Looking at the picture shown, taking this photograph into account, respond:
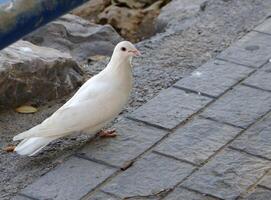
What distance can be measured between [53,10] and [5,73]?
2421 mm

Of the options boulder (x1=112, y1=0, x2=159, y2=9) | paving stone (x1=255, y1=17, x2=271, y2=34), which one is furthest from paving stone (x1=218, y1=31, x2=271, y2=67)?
boulder (x1=112, y1=0, x2=159, y2=9)

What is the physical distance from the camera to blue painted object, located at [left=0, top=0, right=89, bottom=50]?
2.39 m

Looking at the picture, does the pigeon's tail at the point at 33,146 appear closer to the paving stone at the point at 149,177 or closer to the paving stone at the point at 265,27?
the paving stone at the point at 149,177

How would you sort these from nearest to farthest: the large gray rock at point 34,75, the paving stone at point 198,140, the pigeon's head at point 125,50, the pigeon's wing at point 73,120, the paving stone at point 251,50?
the pigeon's wing at point 73,120 → the paving stone at point 198,140 → the pigeon's head at point 125,50 → the large gray rock at point 34,75 → the paving stone at point 251,50

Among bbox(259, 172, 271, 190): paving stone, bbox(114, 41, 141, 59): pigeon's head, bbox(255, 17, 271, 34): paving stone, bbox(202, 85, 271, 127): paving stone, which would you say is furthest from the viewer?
bbox(255, 17, 271, 34): paving stone

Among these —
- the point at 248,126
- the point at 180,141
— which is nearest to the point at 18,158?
the point at 180,141

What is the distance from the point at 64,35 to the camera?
612cm

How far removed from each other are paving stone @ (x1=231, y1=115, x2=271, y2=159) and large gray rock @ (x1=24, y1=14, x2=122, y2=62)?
68.7 inches

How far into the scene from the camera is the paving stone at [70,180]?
13.3 ft

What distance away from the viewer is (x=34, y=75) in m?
4.96

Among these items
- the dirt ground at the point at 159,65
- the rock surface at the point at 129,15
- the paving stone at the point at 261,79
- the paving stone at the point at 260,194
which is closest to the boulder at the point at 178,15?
the dirt ground at the point at 159,65

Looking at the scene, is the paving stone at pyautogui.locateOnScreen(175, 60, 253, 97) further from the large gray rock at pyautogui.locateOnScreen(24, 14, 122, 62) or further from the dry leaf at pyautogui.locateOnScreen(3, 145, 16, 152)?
the dry leaf at pyautogui.locateOnScreen(3, 145, 16, 152)

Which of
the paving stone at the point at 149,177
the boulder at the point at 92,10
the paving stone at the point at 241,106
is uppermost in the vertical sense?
the paving stone at the point at 241,106

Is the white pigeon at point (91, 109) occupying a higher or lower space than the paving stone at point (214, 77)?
higher
